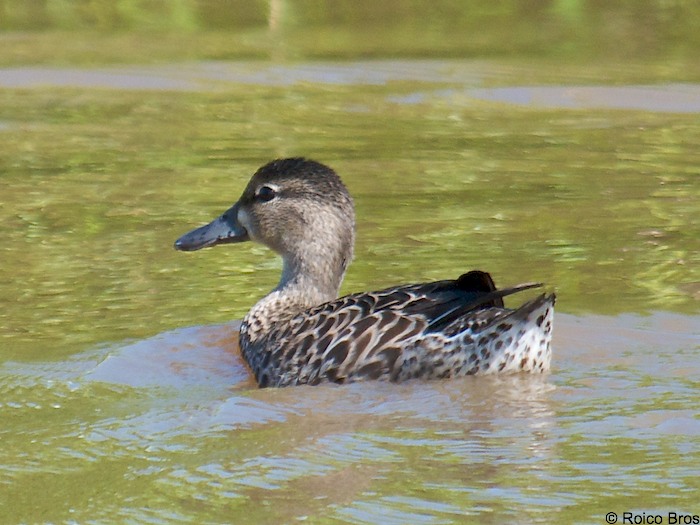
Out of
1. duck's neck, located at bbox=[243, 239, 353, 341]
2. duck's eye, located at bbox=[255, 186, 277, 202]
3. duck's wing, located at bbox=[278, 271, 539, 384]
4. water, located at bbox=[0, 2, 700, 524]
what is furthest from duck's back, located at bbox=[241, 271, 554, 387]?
duck's eye, located at bbox=[255, 186, 277, 202]

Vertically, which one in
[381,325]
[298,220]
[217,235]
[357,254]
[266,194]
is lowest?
[357,254]

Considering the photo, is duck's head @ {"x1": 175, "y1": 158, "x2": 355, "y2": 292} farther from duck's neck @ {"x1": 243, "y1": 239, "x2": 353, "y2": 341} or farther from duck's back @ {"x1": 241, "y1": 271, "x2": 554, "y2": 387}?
duck's back @ {"x1": 241, "y1": 271, "x2": 554, "y2": 387}

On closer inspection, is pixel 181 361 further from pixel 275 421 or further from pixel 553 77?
pixel 553 77

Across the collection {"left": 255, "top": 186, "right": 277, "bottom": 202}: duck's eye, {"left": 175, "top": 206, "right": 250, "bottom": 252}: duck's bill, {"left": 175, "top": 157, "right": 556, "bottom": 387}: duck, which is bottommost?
{"left": 175, "top": 157, "right": 556, "bottom": 387}: duck

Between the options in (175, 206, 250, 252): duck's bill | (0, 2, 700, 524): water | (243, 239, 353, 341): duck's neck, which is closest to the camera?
(0, 2, 700, 524): water

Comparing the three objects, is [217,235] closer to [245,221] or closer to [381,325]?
[245,221]

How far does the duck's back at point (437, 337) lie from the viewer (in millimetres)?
6477

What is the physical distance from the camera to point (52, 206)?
32.5 feet

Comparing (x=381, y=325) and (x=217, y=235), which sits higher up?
(x=217, y=235)

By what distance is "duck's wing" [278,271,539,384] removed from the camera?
6.50 meters

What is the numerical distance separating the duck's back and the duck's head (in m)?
0.87

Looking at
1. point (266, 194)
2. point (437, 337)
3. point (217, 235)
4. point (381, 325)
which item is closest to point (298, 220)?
point (266, 194)

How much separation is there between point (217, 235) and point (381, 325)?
1.56 metres

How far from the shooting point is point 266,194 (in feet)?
25.2
